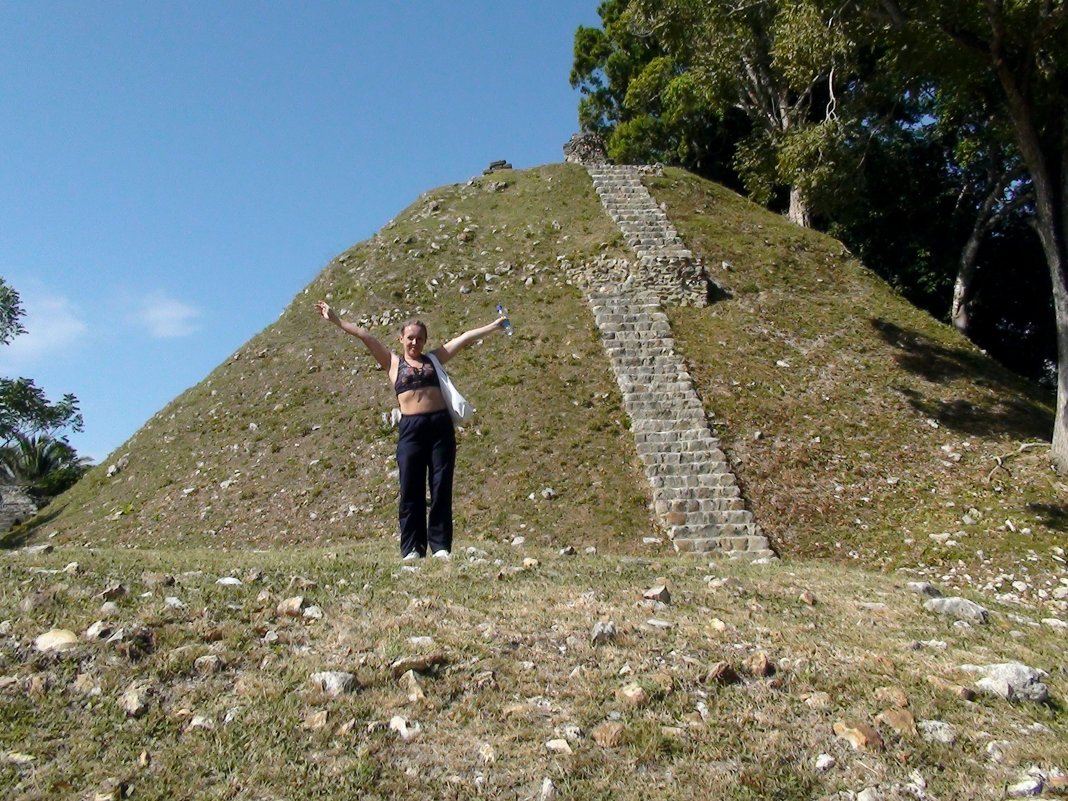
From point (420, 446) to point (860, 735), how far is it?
181 inches

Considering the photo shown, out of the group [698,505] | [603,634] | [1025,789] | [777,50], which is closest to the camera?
[1025,789]

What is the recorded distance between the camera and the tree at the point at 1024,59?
40.0 ft

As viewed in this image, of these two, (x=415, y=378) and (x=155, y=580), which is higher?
(x=415, y=378)

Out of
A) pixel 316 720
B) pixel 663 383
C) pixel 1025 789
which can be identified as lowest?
pixel 1025 789

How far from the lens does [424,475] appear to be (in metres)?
7.52

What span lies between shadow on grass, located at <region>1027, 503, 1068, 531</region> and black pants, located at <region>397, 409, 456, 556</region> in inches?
365

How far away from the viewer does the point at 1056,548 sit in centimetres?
1136

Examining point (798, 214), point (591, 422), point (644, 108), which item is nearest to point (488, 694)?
point (591, 422)

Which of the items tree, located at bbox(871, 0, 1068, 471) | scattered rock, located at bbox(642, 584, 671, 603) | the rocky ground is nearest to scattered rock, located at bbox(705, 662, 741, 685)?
the rocky ground

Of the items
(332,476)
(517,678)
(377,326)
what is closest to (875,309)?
(377,326)

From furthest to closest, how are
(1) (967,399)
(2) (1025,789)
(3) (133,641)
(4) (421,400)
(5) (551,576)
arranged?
(1) (967,399), (4) (421,400), (5) (551,576), (3) (133,641), (2) (1025,789)

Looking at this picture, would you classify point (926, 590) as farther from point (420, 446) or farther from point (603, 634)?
point (420, 446)

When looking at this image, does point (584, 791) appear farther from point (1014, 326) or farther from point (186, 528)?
point (1014, 326)

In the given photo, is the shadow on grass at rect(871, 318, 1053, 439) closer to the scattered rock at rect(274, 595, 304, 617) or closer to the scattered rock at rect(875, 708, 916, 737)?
the scattered rock at rect(875, 708, 916, 737)
